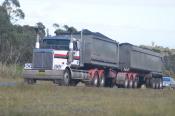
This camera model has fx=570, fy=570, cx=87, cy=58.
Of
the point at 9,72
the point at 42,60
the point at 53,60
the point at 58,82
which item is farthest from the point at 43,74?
the point at 9,72

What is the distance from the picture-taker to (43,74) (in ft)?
108

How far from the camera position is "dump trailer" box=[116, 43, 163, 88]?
42.2m

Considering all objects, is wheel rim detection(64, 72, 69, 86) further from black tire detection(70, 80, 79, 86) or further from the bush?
the bush

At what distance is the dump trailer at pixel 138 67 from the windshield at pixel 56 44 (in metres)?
8.38

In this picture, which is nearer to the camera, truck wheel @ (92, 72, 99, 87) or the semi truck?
the semi truck

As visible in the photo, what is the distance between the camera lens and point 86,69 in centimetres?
3628

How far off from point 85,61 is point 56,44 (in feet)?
8.16

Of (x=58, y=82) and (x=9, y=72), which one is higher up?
(x=9, y=72)

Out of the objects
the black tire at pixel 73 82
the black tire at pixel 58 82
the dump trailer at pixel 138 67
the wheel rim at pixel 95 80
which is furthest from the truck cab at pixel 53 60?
the dump trailer at pixel 138 67

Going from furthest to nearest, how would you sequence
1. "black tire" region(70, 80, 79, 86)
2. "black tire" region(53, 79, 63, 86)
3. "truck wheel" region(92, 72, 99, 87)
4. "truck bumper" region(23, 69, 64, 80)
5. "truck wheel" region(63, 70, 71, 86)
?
"truck wheel" region(92, 72, 99, 87) < "black tire" region(70, 80, 79, 86) < "black tire" region(53, 79, 63, 86) < "truck wheel" region(63, 70, 71, 86) < "truck bumper" region(23, 69, 64, 80)

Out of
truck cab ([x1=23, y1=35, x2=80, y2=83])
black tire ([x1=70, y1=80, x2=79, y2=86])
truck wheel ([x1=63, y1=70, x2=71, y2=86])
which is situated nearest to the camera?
truck cab ([x1=23, y1=35, x2=80, y2=83])

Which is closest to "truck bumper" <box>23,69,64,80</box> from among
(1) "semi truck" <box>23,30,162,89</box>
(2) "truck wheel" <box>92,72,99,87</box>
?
(1) "semi truck" <box>23,30,162,89</box>

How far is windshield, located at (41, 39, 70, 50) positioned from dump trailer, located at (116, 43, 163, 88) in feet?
27.5

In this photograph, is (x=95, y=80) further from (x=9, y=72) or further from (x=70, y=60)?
(x=9, y=72)
